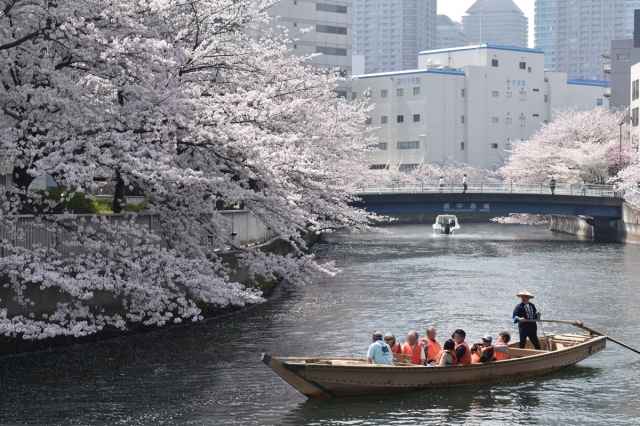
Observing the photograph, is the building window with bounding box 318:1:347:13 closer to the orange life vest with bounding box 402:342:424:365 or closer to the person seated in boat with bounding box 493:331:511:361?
the person seated in boat with bounding box 493:331:511:361

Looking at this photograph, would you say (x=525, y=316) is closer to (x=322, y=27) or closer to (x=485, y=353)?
(x=485, y=353)

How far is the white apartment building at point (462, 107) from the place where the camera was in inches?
5300

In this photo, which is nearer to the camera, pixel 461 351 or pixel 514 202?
pixel 461 351

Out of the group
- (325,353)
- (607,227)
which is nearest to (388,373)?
(325,353)

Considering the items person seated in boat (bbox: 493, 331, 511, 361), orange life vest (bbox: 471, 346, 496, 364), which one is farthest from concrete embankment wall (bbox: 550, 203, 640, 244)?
orange life vest (bbox: 471, 346, 496, 364)

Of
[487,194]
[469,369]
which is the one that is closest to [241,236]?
[469,369]

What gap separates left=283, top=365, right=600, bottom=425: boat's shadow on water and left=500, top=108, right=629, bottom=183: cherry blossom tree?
240ft

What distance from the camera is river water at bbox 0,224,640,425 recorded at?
20453 millimetres

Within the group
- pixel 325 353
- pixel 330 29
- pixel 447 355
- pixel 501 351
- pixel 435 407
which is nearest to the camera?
pixel 435 407

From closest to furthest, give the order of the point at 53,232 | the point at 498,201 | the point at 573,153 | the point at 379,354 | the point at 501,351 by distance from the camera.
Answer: the point at 379,354 → the point at 501,351 → the point at 53,232 → the point at 498,201 → the point at 573,153

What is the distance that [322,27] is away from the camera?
415 ft

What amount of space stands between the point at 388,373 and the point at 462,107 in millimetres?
117865

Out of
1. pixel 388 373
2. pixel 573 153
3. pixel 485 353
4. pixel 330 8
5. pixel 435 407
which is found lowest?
pixel 435 407

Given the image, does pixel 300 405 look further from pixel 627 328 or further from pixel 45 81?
pixel 627 328
